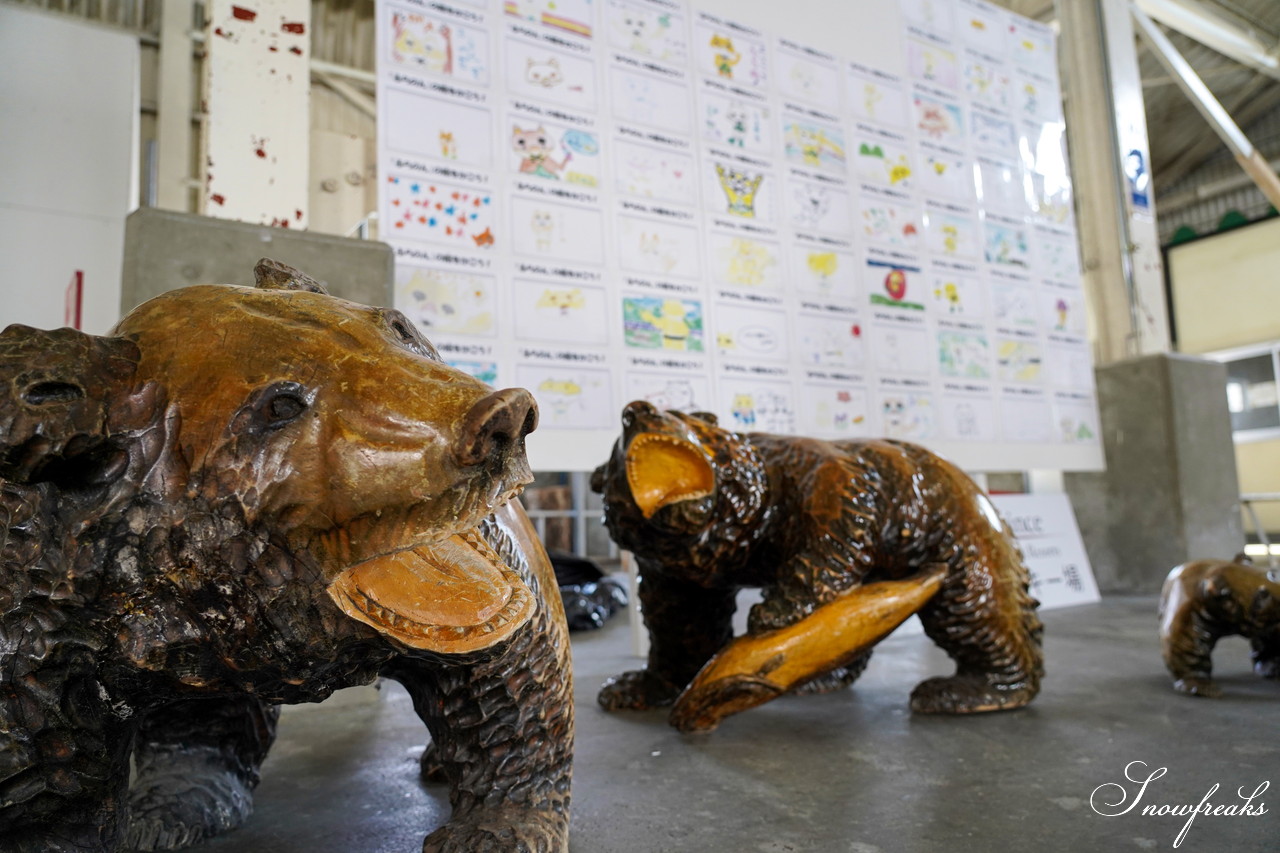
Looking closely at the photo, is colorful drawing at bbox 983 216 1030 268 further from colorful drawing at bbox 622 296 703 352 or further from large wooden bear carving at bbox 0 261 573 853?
large wooden bear carving at bbox 0 261 573 853

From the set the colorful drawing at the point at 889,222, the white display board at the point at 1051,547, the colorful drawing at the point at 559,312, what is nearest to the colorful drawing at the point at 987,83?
the colorful drawing at the point at 889,222

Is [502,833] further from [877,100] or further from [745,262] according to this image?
[877,100]

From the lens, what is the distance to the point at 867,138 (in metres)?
3.17

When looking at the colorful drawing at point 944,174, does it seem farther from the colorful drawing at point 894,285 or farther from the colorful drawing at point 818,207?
the colorful drawing at point 818,207

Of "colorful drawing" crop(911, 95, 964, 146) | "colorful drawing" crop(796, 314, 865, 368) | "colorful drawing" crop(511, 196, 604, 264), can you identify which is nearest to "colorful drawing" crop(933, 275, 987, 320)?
"colorful drawing" crop(796, 314, 865, 368)

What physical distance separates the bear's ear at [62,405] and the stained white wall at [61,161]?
3638mm

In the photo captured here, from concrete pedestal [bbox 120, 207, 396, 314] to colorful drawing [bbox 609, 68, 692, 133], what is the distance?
1070 millimetres

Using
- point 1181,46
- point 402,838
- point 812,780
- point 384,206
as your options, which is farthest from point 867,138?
point 1181,46

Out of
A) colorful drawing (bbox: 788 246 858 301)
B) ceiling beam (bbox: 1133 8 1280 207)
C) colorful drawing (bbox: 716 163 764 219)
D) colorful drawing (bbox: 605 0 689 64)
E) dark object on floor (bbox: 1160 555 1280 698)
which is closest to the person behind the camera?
dark object on floor (bbox: 1160 555 1280 698)

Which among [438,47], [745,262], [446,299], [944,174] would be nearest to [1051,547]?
[944,174]

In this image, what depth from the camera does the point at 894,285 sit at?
10.3 ft

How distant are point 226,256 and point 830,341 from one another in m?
1.92

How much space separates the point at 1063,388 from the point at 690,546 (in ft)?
9.34

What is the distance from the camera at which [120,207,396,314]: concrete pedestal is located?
166cm
